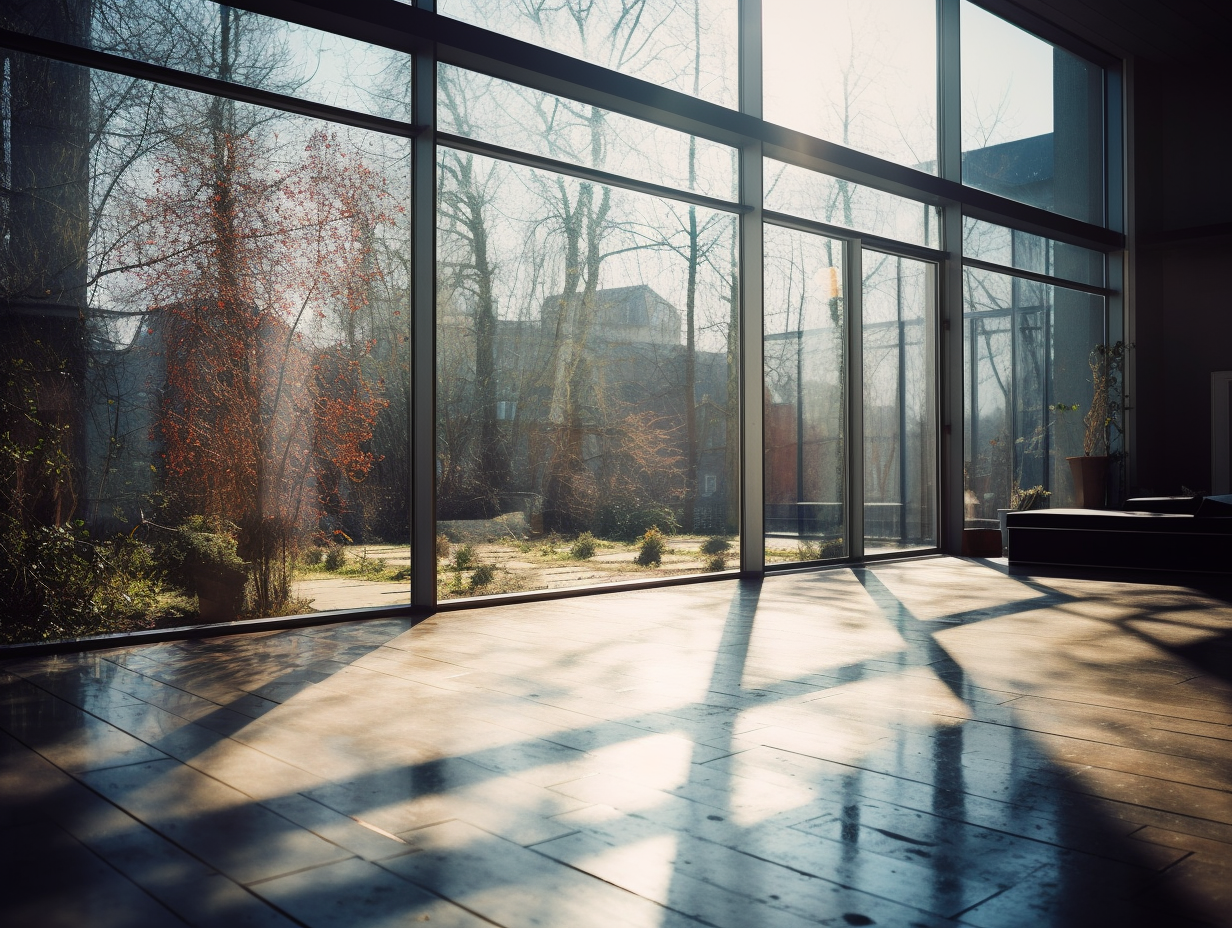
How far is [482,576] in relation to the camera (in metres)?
5.93

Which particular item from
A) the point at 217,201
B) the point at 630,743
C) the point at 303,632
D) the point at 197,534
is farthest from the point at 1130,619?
the point at 217,201

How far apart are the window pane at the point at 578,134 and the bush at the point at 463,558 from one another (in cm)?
249

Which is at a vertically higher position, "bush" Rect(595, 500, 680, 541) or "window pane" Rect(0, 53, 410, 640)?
"window pane" Rect(0, 53, 410, 640)

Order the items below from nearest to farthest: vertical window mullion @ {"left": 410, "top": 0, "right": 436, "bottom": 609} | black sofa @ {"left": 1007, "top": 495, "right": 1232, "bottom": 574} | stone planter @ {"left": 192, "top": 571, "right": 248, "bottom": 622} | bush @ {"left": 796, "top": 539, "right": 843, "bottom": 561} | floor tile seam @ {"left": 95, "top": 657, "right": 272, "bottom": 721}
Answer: floor tile seam @ {"left": 95, "top": 657, "right": 272, "bottom": 721} → stone planter @ {"left": 192, "top": 571, "right": 248, "bottom": 622} → vertical window mullion @ {"left": 410, "top": 0, "right": 436, "bottom": 609} → black sofa @ {"left": 1007, "top": 495, "right": 1232, "bottom": 574} → bush @ {"left": 796, "top": 539, "right": 843, "bottom": 561}

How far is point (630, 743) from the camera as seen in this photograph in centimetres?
287

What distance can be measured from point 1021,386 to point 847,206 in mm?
3061

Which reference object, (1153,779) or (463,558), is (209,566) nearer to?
(463,558)

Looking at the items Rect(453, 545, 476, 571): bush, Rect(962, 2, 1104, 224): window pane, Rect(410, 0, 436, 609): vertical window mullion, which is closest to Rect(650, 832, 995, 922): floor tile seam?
Rect(410, 0, 436, 609): vertical window mullion

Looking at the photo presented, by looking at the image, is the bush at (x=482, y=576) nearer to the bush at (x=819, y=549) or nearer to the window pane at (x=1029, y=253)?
the bush at (x=819, y=549)

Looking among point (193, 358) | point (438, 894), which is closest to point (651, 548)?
point (193, 358)

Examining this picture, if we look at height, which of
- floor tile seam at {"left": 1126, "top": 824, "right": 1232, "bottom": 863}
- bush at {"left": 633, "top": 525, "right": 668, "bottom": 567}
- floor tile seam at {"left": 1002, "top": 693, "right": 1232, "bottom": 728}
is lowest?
floor tile seam at {"left": 1002, "top": 693, "right": 1232, "bottom": 728}

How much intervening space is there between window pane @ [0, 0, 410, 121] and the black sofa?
5.95 meters

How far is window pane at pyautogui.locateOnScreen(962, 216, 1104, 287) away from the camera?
9664mm

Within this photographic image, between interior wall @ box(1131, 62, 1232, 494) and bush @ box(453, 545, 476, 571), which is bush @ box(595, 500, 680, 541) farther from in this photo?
interior wall @ box(1131, 62, 1232, 494)
